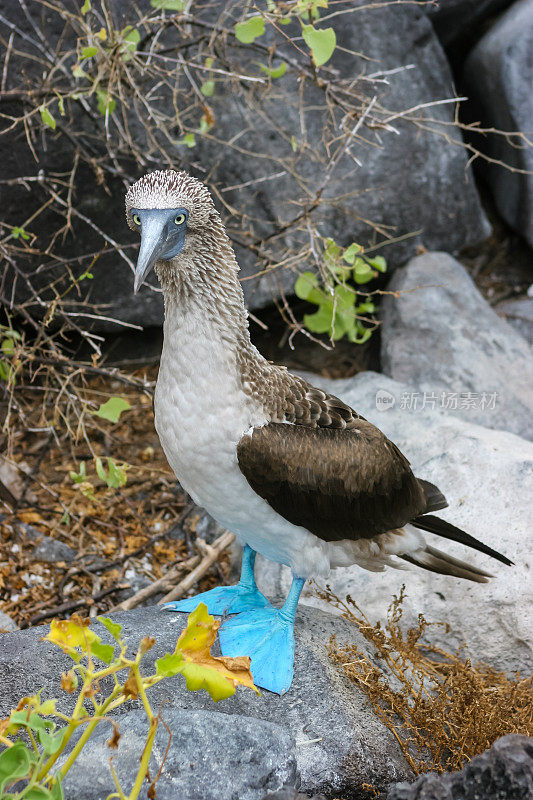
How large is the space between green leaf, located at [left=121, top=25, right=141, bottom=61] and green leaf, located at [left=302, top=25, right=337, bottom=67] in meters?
0.78

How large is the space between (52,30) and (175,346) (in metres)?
2.50

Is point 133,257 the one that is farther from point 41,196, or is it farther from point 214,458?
point 214,458

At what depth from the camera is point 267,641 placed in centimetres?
264

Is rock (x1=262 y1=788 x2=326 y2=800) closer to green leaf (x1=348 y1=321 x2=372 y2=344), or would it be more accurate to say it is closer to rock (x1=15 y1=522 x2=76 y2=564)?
rock (x1=15 y1=522 x2=76 y2=564)

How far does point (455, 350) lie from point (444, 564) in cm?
203

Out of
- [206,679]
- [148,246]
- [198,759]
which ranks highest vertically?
[148,246]

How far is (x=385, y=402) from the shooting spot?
4.20m

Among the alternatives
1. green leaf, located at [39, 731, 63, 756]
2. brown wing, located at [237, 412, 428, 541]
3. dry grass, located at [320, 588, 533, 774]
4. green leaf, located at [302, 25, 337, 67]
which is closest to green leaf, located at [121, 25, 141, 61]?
green leaf, located at [302, 25, 337, 67]

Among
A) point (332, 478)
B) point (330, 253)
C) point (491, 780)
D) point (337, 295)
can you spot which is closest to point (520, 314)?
point (337, 295)

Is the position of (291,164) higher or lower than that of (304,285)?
higher

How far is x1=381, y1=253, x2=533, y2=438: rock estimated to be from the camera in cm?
451

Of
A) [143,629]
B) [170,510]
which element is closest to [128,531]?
[170,510]

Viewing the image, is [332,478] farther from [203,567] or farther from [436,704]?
[203,567]

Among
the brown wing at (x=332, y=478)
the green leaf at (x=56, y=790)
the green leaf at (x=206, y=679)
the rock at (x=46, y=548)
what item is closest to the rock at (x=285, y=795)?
the green leaf at (x=206, y=679)
